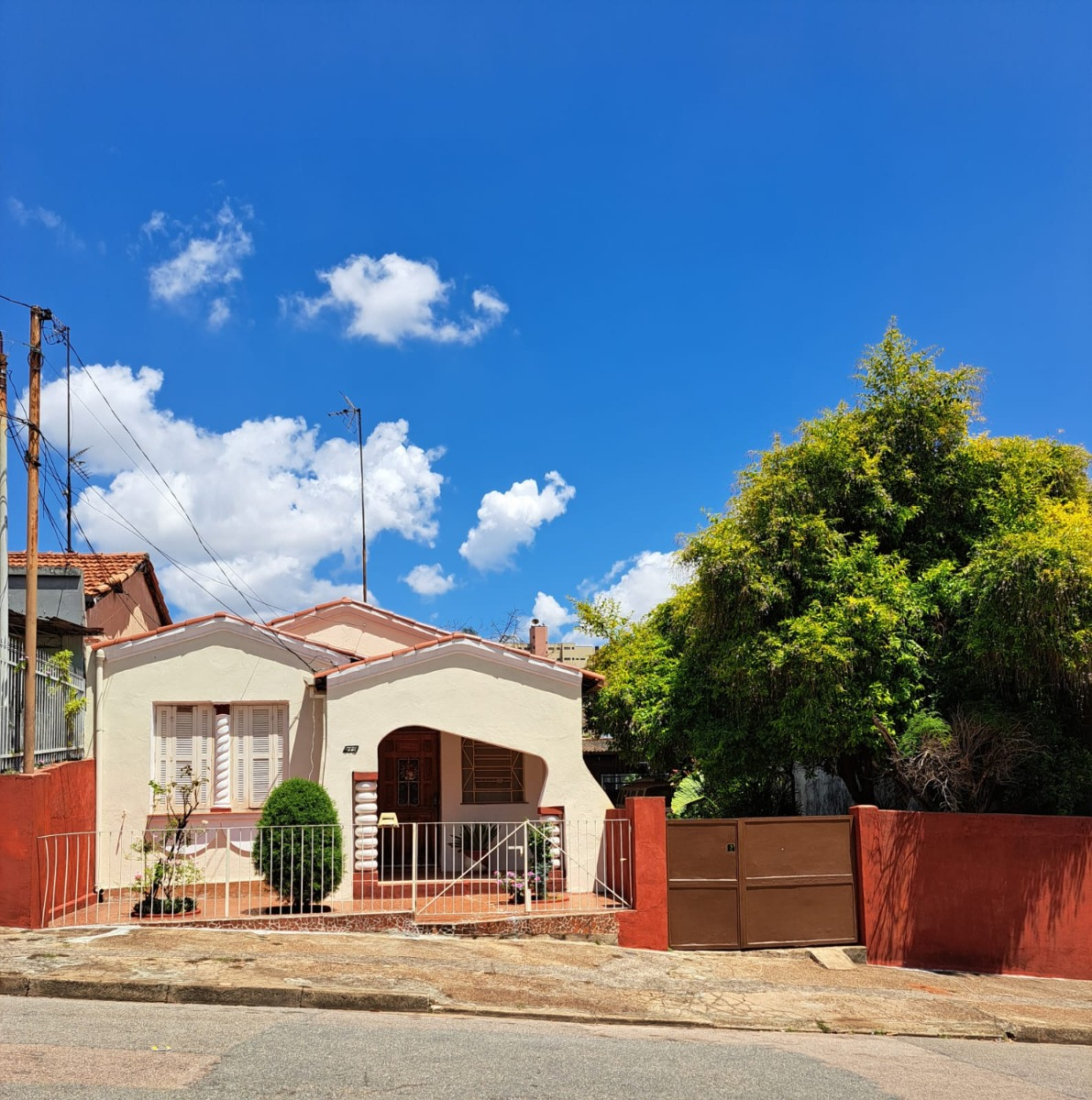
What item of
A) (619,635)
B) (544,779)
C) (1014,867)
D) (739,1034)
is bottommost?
(739,1034)

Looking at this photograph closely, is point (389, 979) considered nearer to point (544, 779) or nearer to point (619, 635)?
point (544, 779)

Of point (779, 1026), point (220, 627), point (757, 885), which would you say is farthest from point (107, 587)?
point (779, 1026)

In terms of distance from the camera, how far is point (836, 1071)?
26.4ft

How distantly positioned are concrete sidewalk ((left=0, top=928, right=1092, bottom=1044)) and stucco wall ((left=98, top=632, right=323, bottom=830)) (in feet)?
12.5

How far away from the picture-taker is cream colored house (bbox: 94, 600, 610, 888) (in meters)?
14.9

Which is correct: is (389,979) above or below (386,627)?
below

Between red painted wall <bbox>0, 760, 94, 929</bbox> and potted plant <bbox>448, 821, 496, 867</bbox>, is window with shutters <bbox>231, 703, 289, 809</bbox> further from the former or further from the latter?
red painted wall <bbox>0, 760, 94, 929</bbox>

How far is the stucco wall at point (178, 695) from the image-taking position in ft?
49.3

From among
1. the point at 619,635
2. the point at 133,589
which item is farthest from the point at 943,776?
the point at 133,589

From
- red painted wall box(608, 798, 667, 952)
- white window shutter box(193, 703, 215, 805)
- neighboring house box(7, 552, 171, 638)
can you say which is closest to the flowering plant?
red painted wall box(608, 798, 667, 952)

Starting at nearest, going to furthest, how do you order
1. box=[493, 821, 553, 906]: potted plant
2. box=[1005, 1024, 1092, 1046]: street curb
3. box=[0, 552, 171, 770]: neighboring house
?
box=[1005, 1024, 1092, 1046]: street curb
box=[0, 552, 171, 770]: neighboring house
box=[493, 821, 553, 906]: potted plant

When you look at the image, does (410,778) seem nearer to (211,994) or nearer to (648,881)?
(648,881)

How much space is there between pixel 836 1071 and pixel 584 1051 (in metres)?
1.97

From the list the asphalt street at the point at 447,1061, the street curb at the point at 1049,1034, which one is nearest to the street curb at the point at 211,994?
the asphalt street at the point at 447,1061
